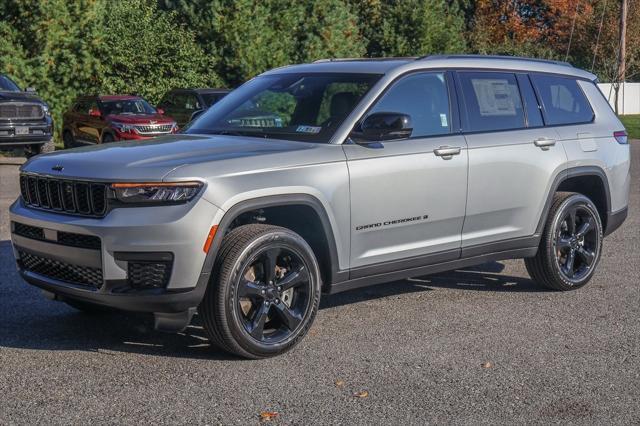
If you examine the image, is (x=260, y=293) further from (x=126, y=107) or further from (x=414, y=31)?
(x=414, y=31)

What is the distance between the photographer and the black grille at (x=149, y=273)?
5605 mm

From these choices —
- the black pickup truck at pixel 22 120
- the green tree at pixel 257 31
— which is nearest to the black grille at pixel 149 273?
the black pickup truck at pixel 22 120

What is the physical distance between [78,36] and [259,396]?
85.2 feet

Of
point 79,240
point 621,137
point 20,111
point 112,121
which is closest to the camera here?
point 79,240

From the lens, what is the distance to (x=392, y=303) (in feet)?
25.1

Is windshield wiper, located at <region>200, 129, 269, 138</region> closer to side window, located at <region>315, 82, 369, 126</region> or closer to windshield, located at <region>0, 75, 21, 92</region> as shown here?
side window, located at <region>315, 82, 369, 126</region>

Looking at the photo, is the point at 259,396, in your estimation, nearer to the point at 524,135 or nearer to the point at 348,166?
the point at 348,166

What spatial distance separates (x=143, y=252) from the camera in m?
5.57

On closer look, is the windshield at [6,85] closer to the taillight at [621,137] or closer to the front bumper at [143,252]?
the taillight at [621,137]

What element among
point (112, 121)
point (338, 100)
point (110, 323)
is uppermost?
point (338, 100)

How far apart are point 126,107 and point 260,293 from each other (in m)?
19.6

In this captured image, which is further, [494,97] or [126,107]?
[126,107]

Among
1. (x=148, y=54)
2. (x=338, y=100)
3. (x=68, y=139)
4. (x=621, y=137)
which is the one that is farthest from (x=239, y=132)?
(x=148, y=54)

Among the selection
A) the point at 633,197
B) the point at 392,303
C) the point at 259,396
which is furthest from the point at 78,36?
the point at 259,396
